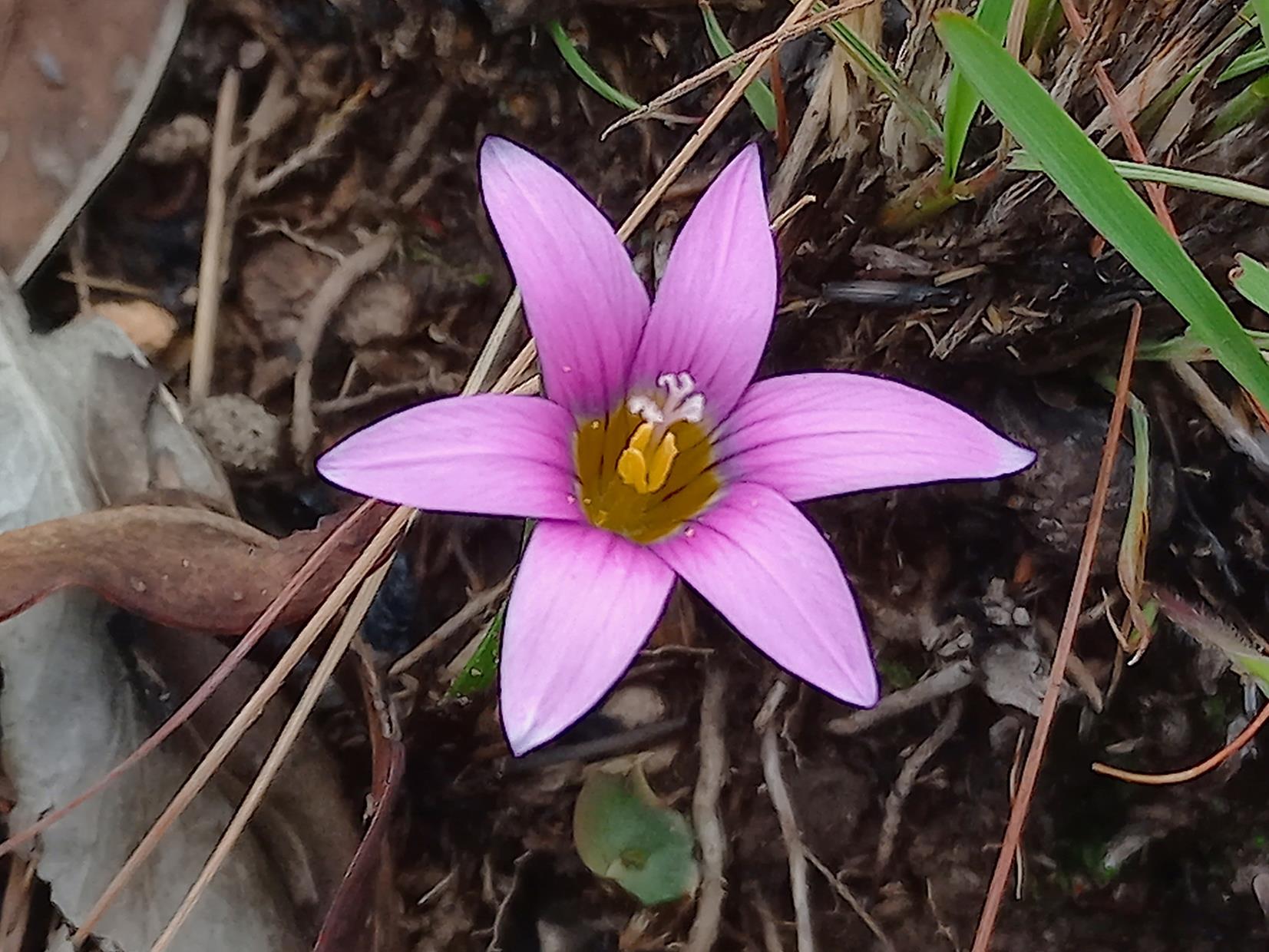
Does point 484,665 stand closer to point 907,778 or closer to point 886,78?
point 907,778

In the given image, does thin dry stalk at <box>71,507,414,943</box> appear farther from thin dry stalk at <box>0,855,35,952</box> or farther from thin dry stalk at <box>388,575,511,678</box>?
thin dry stalk at <box>388,575,511,678</box>

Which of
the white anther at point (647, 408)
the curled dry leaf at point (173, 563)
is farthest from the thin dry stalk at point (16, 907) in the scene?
the white anther at point (647, 408)

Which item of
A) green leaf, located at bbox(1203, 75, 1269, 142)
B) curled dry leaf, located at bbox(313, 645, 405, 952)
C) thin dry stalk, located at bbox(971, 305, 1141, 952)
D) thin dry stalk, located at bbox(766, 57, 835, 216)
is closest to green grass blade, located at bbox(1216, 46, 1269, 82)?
green leaf, located at bbox(1203, 75, 1269, 142)

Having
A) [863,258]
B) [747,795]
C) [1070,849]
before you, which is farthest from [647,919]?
[863,258]

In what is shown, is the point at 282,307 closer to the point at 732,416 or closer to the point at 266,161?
the point at 266,161

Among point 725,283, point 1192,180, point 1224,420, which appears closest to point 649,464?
point 725,283

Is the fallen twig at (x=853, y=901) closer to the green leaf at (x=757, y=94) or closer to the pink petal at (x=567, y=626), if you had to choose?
the pink petal at (x=567, y=626)
